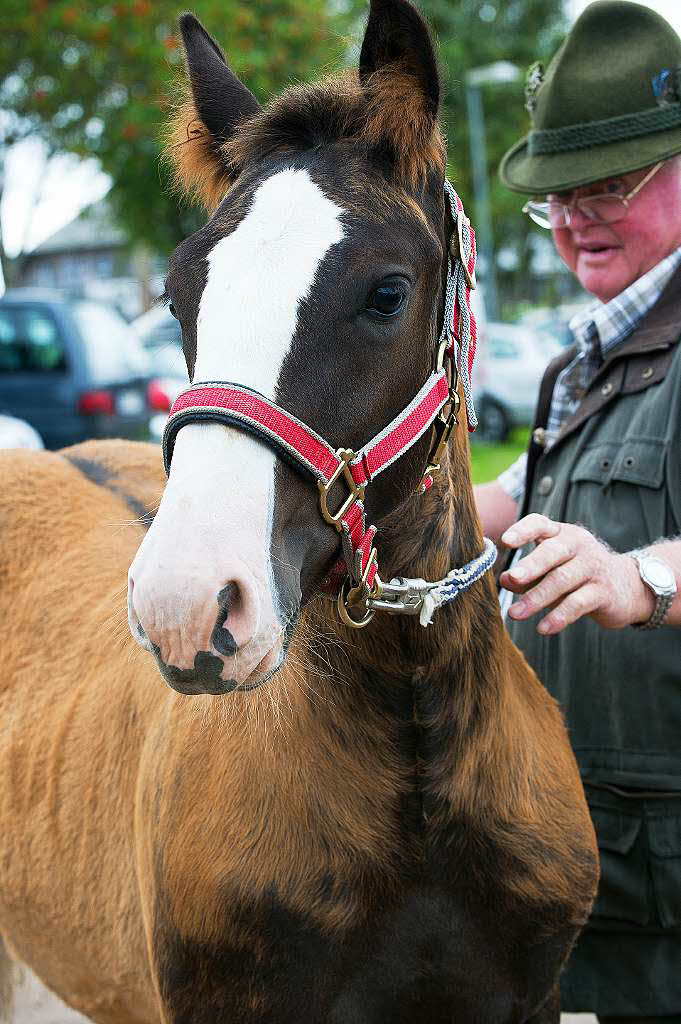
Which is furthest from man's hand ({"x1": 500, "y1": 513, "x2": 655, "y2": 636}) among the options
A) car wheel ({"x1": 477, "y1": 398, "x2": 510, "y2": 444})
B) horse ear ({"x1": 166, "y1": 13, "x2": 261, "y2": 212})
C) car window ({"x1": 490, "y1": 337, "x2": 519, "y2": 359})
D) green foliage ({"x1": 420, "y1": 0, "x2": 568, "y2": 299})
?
green foliage ({"x1": 420, "y1": 0, "x2": 568, "y2": 299})

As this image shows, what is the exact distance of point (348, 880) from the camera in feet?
6.59

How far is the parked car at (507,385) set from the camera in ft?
62.2

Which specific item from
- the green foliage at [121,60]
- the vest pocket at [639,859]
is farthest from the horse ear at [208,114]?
the green foliage at [121,60]

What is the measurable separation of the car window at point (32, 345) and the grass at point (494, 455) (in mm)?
4499

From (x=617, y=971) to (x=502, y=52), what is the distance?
1496 inches

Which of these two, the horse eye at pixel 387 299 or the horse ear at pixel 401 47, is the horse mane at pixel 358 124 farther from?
the horse eye at pixel 387 299

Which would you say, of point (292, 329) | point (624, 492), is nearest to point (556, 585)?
point (292, 329)

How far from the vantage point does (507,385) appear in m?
19.2

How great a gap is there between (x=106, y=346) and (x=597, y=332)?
7.79 metres

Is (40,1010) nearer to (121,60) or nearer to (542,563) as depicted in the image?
(542,563)

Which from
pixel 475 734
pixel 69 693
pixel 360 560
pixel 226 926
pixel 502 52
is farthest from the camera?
pixel 502 52

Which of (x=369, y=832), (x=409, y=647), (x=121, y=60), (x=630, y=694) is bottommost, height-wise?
(x=630, y=694)

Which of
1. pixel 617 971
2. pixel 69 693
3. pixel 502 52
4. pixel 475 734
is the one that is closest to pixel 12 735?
pixel 69 693

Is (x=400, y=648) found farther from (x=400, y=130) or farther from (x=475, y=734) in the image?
(x=400, y=130)
